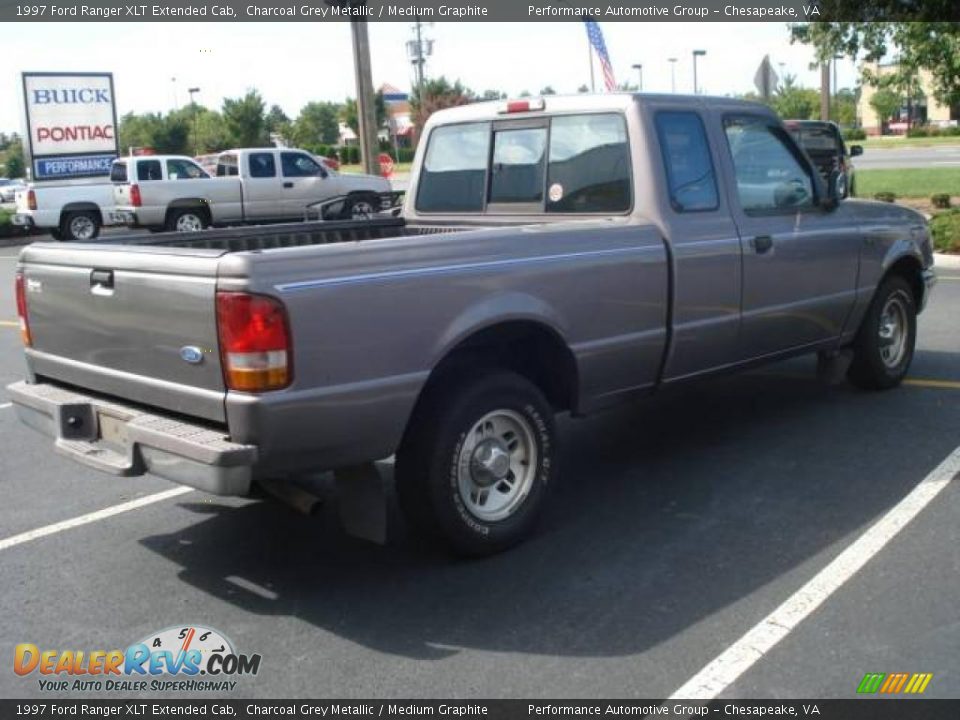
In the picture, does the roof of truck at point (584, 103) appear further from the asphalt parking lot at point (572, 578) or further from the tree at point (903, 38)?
the tree at point (903, 38)

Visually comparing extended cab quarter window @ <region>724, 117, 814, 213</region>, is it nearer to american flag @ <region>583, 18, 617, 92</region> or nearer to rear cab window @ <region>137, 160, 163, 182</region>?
american flag @ <region>583, 18, 617, 92</region>

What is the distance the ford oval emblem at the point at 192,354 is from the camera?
387 centimetres

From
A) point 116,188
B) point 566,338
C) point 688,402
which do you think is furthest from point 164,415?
point 116,188

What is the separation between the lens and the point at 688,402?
7160 mm

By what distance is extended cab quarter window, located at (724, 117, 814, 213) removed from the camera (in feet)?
19.0

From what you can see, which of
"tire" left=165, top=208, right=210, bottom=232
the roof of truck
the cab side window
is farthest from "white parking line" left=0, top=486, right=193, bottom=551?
the cab side window

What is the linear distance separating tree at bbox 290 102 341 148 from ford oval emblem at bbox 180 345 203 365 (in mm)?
70532

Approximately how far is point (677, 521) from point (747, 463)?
3.29ft

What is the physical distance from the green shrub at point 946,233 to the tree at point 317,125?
6169cm

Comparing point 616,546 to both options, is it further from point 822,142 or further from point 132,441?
point 822,142

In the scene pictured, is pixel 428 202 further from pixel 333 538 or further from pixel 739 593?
pixel 739 593

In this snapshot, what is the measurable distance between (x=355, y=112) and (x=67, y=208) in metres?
50.7
